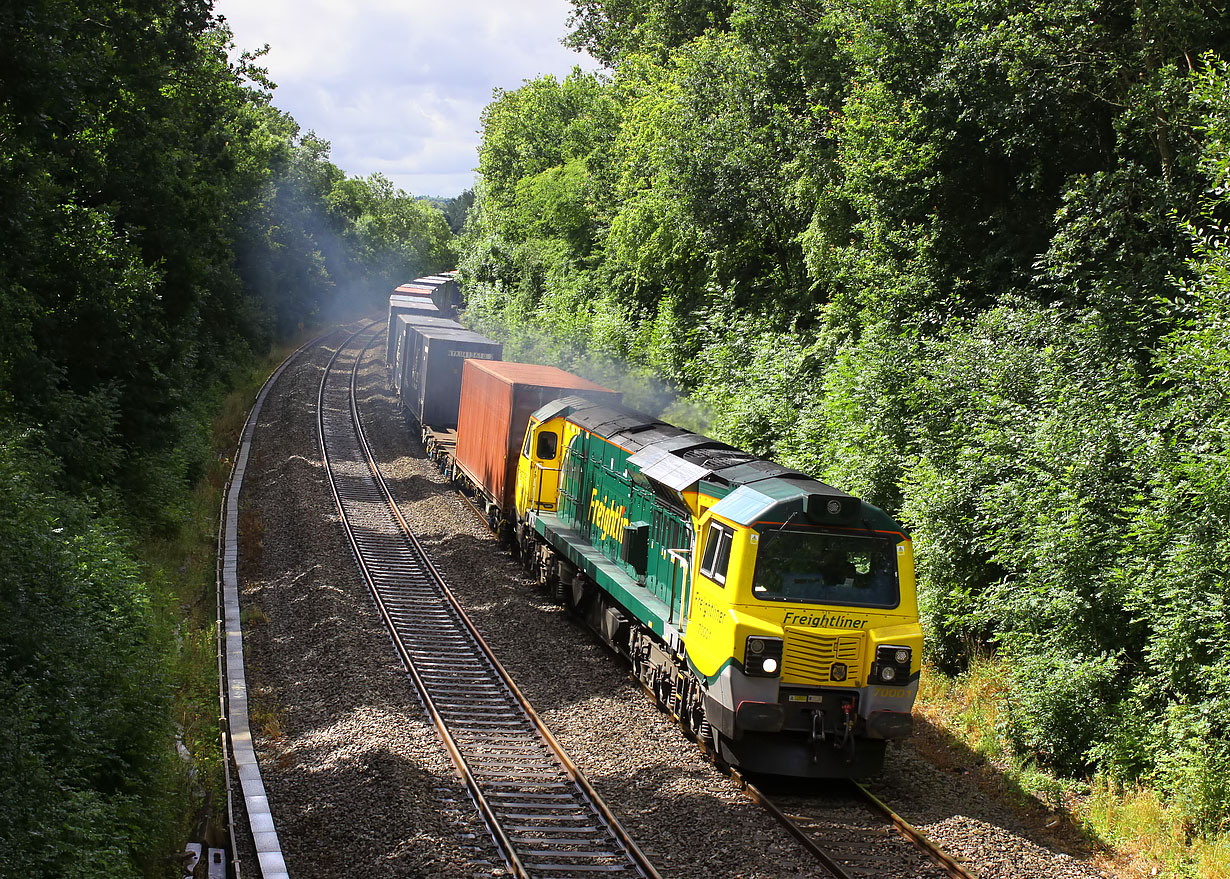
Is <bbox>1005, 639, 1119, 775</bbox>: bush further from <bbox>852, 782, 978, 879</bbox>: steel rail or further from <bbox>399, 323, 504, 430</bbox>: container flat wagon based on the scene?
<bbox>399, 323, 504, 430</bbox>: container flat wagon

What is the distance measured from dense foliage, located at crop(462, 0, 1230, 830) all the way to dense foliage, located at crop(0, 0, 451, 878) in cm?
991

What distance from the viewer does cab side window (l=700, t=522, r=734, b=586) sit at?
1034 centimetres

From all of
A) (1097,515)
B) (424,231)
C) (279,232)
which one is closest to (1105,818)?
(1097,515)

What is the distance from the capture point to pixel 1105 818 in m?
9.88

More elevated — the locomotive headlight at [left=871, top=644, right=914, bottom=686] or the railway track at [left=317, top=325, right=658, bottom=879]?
the locomotive headlight at [left=871, top=644, right=914, bottom=686]

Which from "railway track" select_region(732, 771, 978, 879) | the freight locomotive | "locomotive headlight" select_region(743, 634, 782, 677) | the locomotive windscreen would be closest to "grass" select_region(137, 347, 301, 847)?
the freight locomotive

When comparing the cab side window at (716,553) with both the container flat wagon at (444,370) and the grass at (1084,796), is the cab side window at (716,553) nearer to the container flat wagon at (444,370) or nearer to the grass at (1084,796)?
the grass at (1084,796)

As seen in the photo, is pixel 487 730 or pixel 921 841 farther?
pixel 487 730

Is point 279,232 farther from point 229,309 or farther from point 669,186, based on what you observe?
point 669,186

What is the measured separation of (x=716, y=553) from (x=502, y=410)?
10511 millimetres

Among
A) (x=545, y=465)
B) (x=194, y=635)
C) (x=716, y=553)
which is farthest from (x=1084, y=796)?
(x=194, y=635)

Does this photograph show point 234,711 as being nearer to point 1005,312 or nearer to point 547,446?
point 547,446

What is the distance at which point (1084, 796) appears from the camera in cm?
1048

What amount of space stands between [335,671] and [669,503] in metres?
5.52
